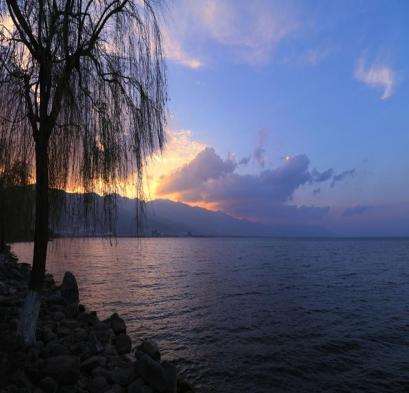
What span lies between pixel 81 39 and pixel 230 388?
32.9 feet

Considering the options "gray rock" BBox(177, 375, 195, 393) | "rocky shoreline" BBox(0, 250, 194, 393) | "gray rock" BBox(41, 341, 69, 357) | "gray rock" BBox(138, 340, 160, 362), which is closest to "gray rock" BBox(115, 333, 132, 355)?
"rocky shoreline" BBox(0, 250, 194, 393)

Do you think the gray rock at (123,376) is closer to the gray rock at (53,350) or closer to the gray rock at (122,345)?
the gray rock at (53,350)

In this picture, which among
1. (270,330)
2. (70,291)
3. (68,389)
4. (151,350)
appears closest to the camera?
(68,389)

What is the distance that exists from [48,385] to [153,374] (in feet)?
7.33

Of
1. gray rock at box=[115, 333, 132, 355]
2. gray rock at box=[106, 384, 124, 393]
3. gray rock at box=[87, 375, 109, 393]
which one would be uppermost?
gray rock at box=[87, 375, 109, 393]

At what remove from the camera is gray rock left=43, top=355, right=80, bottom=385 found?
763 centimetres

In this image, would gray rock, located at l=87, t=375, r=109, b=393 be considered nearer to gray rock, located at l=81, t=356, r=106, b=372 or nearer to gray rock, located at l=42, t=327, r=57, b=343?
gray rock, located at l=81, t=356, r=106, b=372

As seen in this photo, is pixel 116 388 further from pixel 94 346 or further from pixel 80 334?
pixel 80 334

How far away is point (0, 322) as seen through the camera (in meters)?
10.0

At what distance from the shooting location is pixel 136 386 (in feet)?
26.8

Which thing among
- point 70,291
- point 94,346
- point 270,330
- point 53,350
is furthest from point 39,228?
point 270,330

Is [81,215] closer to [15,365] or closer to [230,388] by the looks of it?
[15,365]

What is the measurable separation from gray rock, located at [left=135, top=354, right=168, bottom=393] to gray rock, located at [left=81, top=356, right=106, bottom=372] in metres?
1.18

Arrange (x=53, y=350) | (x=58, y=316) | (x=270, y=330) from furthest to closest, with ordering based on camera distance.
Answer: (x=270, y=330), (x=58, y=316), (x=53, y=350)
